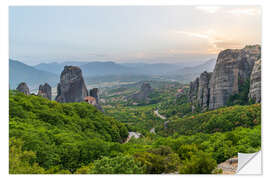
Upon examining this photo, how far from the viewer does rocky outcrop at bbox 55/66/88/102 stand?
1669cm

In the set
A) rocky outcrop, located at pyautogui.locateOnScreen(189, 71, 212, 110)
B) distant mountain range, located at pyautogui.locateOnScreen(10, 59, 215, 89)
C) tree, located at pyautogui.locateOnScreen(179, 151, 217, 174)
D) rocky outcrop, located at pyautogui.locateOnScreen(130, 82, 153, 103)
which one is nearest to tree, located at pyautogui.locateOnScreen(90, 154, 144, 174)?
tree, located at pyautogui.locateOnScreen(179, 151, 217, 174)

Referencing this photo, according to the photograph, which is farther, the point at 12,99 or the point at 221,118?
the point at 221,118

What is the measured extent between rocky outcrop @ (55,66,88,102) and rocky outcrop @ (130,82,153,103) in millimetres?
9654

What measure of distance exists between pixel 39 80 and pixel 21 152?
6301 mm

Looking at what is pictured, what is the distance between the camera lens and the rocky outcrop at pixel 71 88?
16.7 meters

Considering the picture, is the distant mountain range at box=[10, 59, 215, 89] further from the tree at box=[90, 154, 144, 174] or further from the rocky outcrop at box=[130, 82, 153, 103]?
the rocky outcrop at box=[130, 82, 153, 103]

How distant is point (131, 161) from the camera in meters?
3.60

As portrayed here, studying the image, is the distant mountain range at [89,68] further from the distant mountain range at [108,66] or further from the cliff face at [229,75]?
the cliff face at [229,75]

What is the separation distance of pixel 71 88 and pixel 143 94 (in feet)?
41.9

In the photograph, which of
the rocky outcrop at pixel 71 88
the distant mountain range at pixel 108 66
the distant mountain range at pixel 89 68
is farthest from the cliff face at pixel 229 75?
the rocky outcrop at pixel 71 88

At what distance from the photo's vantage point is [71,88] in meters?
17.1

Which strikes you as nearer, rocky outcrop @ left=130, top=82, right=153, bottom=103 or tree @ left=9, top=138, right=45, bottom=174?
tree @ left=9, top=138, right=45, bottom=174
